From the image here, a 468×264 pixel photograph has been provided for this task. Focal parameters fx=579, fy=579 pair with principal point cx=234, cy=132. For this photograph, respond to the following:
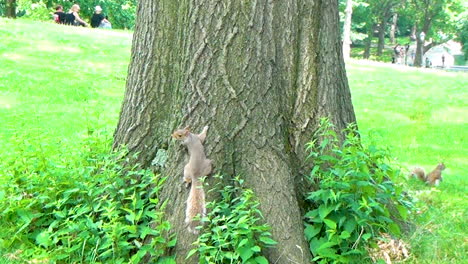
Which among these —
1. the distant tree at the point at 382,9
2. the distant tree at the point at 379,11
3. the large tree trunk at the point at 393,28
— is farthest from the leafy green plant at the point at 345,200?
the large tree trunk at the point at 393,28

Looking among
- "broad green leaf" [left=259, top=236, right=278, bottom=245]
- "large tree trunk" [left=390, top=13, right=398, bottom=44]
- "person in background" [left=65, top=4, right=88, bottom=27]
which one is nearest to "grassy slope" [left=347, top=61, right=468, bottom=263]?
"broad green leaf" [left=259, top=236, right=278, bottom=245]

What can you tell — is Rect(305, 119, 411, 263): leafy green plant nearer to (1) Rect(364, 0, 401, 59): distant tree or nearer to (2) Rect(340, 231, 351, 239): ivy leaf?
(2) Rect(340, 231, 351, 239): ivy leaf

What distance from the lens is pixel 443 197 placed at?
601cm

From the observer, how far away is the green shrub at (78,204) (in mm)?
3736

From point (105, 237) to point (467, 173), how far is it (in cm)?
562

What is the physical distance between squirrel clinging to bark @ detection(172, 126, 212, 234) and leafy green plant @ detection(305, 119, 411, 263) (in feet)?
2.40

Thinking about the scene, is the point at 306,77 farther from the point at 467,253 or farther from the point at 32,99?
the point at 32,99

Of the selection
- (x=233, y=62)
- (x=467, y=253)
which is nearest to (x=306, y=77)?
(x=233, y=62)

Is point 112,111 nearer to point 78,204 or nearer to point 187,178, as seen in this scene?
point 78,204

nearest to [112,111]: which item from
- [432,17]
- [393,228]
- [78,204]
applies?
[78,204]

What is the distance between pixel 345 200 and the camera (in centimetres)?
383

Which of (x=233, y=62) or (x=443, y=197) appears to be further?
(x=443, y=197)

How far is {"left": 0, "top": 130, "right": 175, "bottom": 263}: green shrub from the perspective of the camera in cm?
374

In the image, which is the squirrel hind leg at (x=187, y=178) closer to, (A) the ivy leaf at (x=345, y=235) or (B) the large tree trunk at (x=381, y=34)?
(A) the ivy leaf at (x=345, y=235)
